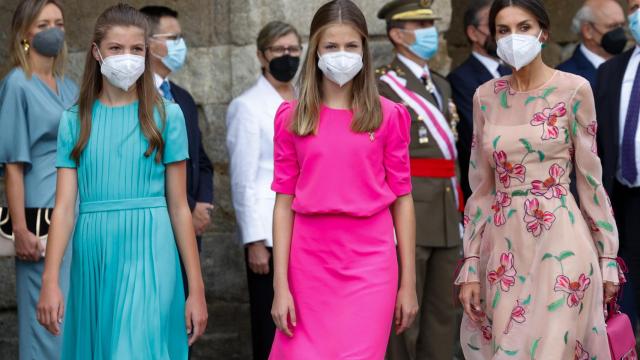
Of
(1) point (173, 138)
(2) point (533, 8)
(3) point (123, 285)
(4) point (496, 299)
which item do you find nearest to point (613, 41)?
(2) point (533, 8)

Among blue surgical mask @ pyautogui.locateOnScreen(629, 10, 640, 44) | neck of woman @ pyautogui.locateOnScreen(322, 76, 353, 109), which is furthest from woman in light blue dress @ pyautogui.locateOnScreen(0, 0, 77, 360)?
blue surgical mask @ pyautogui.locateOnScreen(629, 10, 640, 44)

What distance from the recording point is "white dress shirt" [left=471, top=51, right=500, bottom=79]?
7969 millimetres

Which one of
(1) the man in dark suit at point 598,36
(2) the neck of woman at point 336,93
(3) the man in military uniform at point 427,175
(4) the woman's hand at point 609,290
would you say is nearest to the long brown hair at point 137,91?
(2) the neck of woman at point 336,93

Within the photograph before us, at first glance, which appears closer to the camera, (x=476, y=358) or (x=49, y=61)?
(x=476, y=358)

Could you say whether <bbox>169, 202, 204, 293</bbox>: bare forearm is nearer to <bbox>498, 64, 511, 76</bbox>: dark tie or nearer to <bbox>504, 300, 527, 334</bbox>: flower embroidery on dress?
<bbox>504, 300, 527, 334</bbox>: flower embroidery on dress

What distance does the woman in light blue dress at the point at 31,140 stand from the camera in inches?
246

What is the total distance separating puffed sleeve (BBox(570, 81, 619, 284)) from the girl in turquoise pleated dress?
156cm

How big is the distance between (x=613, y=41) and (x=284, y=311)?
3.80m

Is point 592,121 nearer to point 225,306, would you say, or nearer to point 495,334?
point 495,334

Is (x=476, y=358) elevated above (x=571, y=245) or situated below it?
below

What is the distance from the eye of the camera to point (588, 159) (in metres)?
5.30

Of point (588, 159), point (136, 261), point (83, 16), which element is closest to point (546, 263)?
point (588, 159)

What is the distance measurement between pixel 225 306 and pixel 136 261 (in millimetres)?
2803

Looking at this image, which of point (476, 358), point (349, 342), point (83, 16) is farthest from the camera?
point (83, 16)
